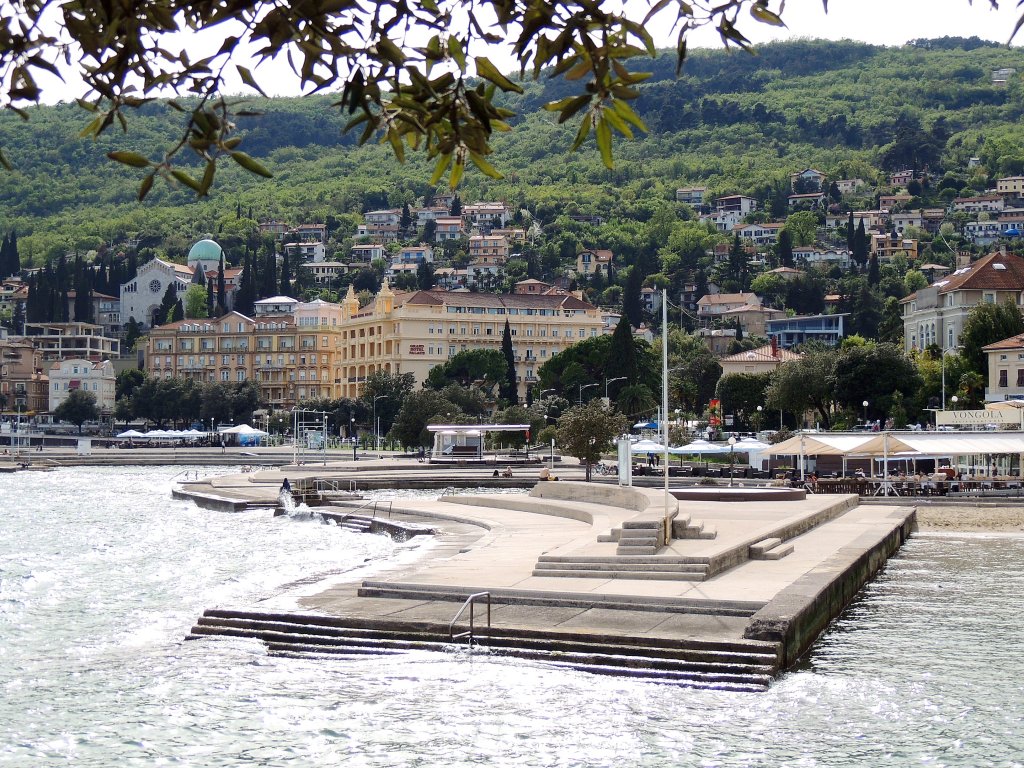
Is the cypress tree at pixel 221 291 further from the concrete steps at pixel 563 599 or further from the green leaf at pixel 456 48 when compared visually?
the green leaf at pixel 456 48

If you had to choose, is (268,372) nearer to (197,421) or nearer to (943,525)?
(197,421)

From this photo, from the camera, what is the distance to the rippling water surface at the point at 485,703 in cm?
1329

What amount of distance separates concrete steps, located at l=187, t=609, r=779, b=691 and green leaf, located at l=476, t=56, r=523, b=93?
1142 centimetres

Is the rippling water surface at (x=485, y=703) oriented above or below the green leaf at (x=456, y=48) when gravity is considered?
below

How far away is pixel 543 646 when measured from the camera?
17.0 metres

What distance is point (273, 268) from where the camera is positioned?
7131 inches

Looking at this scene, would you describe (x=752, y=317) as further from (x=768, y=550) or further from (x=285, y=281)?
(x=768, y=550)

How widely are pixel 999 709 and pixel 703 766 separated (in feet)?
13.7

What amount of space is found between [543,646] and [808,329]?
498 feet

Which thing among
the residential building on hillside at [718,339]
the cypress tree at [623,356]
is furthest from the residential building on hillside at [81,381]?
the cypress tree at [623,356]

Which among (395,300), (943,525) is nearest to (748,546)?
(943,525)

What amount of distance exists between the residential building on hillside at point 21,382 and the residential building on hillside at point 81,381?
5214mm

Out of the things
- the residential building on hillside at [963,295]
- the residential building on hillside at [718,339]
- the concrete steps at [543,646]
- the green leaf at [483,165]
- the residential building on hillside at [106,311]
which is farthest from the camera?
the residential building on hillside at [106,311]

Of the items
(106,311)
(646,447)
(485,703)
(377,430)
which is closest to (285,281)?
(106,311)
